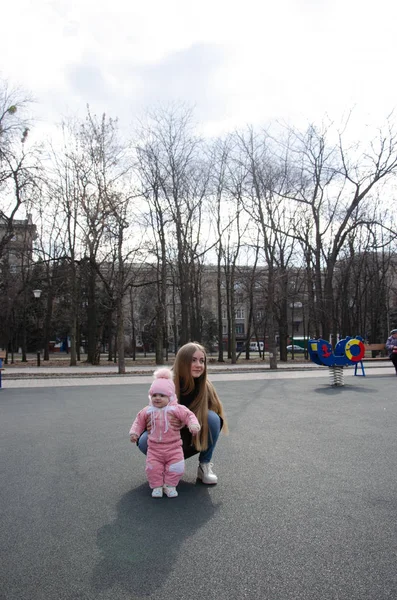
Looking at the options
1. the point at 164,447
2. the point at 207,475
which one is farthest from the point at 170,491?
the point at 207,475

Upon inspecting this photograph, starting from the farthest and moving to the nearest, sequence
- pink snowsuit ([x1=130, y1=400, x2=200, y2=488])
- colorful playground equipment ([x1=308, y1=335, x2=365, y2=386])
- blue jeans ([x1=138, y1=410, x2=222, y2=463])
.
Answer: colorful playground equipment ([x1=308, y1=335, x2=365, y2=386])
blue jeans ([x1=138, y1=410, x2=222, y2=463])
pink snowsuit ([x1=130, y1=400, x2=200, y2=488])

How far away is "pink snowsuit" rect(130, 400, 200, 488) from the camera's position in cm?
409

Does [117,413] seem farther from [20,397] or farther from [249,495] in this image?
[249,495]

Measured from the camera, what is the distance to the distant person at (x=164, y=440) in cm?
409

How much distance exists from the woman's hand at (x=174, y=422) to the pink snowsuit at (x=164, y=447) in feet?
0.09

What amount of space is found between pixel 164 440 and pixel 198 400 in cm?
55

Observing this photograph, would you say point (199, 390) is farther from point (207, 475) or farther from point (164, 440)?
point (207, 475)

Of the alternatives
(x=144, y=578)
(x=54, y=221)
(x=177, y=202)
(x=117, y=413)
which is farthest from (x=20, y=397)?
(x=54, y=221)

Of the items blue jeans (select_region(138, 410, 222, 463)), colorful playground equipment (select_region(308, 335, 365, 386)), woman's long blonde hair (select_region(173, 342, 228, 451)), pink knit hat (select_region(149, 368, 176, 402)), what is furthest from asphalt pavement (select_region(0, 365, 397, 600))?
colorful playground equipment (select_region(308, 335, 365, 386))

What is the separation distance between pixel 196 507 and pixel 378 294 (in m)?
40.2

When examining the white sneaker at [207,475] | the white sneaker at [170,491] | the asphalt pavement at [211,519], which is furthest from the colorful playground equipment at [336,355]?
the white sneaker at [170,491]

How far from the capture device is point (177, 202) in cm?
3066

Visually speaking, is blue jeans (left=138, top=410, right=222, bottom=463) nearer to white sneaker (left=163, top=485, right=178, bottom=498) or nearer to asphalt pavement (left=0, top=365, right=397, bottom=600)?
asphalt pavement (left=0, top=365, right=397, bottom=600)

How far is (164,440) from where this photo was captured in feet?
13.4
